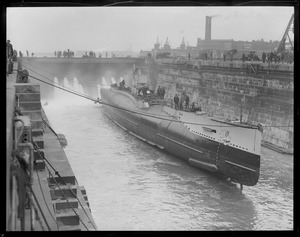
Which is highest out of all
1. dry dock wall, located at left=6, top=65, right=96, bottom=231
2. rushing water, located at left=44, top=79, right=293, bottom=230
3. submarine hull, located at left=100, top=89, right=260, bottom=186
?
dry dock wall, located at left=6, top=65, right=96, bottom=231

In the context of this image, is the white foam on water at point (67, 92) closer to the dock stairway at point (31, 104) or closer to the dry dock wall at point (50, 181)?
the dry dock wall at point (50, 181)

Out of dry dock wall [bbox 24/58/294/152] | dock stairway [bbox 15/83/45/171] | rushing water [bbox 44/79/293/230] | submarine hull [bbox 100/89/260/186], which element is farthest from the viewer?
dry dock wall [bbox 24/58/294/152]

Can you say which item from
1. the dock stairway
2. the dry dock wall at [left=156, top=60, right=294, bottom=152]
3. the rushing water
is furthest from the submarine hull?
the dock stairway

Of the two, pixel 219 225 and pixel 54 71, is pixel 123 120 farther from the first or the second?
pixel 219 225

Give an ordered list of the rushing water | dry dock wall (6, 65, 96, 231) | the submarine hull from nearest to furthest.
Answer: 1. dry dock wall (6, 65, 96, 231)
2. the rushing water
3. the submarine hull

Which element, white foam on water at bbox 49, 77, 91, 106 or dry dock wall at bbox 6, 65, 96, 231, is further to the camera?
white foam on water at bbox 49, 77, 91, 106

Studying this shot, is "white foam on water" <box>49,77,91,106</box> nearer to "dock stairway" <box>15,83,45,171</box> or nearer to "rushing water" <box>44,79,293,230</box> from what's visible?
"rushing water" <box>44,79,293,230</box>

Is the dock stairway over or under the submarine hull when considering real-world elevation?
over

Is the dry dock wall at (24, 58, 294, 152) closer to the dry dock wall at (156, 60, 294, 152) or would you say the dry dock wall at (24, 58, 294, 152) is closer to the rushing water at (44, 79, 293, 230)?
the dry dock wall at (156, 60, 294, 152)
